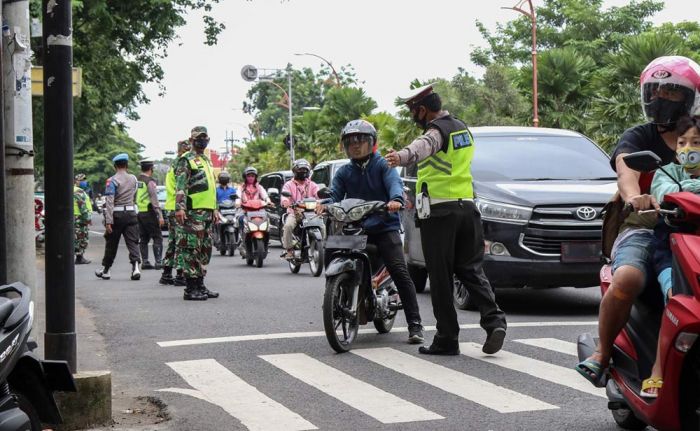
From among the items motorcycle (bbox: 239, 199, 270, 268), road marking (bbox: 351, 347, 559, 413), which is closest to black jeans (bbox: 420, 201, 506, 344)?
road marking (bbox: 351, 347, 559, 413)

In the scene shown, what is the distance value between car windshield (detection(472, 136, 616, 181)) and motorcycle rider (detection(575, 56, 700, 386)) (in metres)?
5.81

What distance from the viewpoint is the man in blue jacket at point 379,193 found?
905 centimetres

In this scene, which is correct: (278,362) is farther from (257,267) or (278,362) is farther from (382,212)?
(257,267)

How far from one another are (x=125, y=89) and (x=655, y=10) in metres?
37.1

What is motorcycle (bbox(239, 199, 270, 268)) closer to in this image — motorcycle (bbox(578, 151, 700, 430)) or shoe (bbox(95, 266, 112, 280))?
shoe (bbox(95, 266, 112, 280))

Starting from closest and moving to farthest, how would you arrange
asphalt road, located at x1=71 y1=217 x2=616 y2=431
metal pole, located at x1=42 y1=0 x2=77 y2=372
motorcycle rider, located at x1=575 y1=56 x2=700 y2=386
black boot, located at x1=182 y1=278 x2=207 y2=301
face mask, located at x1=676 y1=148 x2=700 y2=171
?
1. face mask, located at x1=676 y1=148 x2=700 y2=171
2. motorcycle rider, located at x1=575 y1=56 x2=700 y2=386
3. metal pole, located at x1=42 y1=0 x2=77 y2=372
4. asphalt road, located at x1=71 y1=217 x2=616 y2=431
5. black boot, located at x1=182 y1=278 x2=207 y2=301

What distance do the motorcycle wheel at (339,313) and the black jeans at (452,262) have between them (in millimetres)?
713

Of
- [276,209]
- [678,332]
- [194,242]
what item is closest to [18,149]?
[678,332]

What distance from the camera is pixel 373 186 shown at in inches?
360

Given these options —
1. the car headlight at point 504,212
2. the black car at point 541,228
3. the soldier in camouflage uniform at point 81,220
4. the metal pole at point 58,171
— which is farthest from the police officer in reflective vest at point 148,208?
→ the metal pole at point 58,171

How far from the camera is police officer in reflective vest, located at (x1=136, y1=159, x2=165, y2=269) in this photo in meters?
17.6

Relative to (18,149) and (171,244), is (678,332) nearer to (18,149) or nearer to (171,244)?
(18,149)

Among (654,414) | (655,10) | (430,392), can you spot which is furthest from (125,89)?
(655,10)

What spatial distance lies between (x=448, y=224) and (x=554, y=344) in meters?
1.36
